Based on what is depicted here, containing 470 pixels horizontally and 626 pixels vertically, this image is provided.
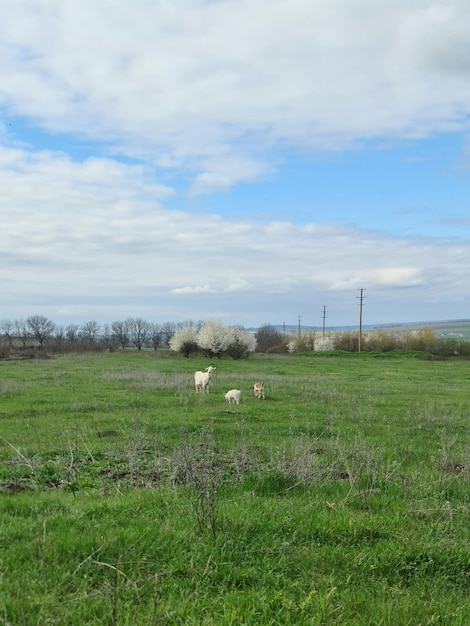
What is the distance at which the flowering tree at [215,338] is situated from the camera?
67875 millimetres

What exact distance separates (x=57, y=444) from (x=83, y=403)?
830 cm

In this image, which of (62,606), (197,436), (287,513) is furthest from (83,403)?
(62,606)

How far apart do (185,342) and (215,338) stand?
632cm

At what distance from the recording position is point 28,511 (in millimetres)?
6074

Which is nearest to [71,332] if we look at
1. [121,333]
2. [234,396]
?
[121,333]

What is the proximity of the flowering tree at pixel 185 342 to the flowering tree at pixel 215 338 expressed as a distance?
2.99 metres

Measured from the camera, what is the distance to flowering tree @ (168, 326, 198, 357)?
7206cm

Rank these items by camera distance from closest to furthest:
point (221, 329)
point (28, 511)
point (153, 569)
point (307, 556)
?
point (153, 569) < point (307, 556) < point (28, 511) < point (221, 329)

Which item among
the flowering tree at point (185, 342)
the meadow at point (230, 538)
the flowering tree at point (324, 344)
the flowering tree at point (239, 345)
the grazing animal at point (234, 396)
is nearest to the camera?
the meadow at point (230, 538)

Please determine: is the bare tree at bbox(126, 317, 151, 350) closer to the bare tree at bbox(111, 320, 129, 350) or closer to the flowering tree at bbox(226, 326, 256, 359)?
the bare tree at bbox(111, 320, 129, 350)

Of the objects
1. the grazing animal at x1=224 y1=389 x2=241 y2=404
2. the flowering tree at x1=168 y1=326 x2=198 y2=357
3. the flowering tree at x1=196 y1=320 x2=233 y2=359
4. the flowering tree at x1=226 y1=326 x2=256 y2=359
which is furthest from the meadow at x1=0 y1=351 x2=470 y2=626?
the flowering tree at x1=168 y1=326 x2=198 y2=357

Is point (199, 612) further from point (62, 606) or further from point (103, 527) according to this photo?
point (103, 527)

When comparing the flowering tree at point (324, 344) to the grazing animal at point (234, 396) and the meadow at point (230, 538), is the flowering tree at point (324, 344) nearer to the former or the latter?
the grazing animal at point (234, 396)

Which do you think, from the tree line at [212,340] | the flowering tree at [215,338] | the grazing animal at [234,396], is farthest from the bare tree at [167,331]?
the grazing animal at [234,396]
